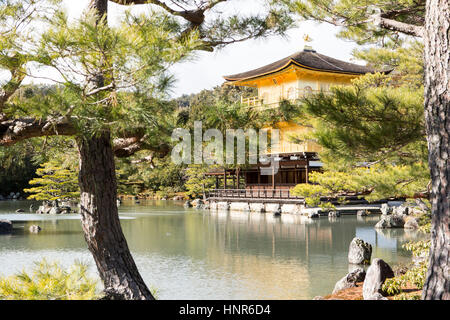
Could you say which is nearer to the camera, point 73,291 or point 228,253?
point 73,291

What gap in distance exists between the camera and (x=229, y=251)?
9.13m

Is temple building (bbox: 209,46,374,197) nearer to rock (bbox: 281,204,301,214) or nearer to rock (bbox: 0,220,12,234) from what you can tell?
rock (bbox: 281,204,301,214)

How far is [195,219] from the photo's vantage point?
15.6 m

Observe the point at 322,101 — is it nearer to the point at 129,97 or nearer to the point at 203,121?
the point at 203,121

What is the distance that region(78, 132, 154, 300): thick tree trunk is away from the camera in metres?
3.31

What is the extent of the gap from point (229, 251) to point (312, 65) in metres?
9.86

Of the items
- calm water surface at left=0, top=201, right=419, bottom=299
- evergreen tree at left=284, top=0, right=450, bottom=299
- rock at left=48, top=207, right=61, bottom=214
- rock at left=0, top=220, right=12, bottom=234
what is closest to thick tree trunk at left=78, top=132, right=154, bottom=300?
calm water surface at left=0, top=201, right=419, bottom=299

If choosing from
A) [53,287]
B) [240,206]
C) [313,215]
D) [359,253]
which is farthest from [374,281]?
[240,206]

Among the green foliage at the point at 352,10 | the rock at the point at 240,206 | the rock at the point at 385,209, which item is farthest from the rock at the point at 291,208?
the green foliage at the point at 352,10

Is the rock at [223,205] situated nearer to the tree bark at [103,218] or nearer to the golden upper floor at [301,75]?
the golden upper floor at [301,75]

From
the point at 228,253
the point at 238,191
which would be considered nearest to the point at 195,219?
the point at 238,191

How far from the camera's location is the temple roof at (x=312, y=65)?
54.6 ft

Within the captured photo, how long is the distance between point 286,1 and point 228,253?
5.70 m

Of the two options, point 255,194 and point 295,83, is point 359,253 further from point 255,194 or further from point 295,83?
point 255,194
